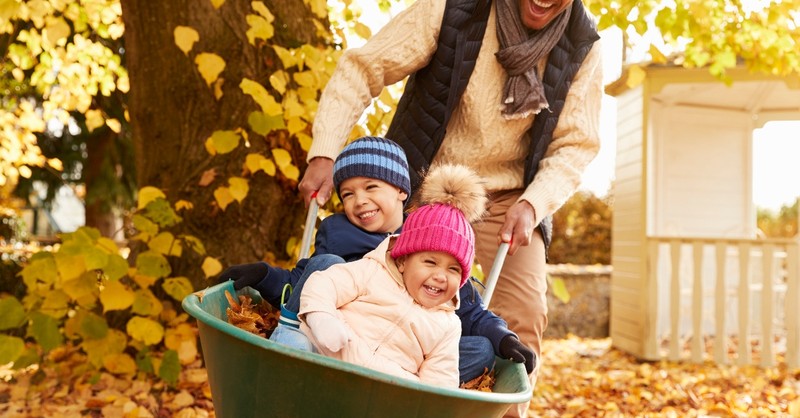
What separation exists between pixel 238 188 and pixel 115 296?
0.67 m

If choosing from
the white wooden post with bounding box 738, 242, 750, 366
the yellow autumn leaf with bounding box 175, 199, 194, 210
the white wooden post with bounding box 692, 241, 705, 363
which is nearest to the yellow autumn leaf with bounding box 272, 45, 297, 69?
the yellow autumn leaf with bounding box 175, 199, 194, 210

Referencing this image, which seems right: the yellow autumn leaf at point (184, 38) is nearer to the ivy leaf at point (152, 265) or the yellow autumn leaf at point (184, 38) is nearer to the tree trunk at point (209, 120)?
the tree trunk at point (209, 120)

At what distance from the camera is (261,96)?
329cm

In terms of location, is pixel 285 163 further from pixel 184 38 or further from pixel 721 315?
pixel 721 315

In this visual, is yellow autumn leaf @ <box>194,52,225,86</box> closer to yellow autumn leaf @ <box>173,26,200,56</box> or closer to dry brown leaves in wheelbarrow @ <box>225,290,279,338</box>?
yellow autumn leaf @ <box>173,26,200,56</box>

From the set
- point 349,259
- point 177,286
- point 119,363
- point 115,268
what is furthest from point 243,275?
point 119,363

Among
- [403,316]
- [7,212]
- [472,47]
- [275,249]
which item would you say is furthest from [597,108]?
[7,212]

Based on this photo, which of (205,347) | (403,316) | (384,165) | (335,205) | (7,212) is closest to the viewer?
(205,347)

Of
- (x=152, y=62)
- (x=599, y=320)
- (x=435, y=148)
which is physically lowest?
(x=599, y=320)

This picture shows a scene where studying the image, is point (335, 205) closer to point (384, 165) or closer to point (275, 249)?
point (275, 249)

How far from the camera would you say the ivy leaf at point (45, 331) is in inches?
127

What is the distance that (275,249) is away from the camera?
382cm

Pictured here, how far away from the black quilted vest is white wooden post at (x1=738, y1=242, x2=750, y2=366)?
4989mm

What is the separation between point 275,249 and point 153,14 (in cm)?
127
